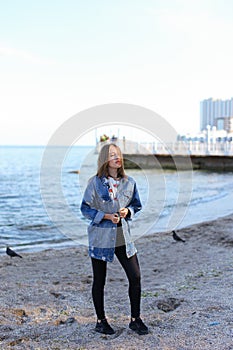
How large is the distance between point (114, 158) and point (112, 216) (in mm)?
532

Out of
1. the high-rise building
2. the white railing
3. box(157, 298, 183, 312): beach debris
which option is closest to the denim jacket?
box(157, 298, 183, 312): beach debris

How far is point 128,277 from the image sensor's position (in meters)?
3.98

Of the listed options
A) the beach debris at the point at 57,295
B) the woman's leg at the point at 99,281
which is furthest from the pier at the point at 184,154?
the woman's leg at the point at 99,281

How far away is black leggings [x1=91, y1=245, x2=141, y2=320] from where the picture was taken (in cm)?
395

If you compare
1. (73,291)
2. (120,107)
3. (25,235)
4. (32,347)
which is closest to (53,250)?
(25,235)

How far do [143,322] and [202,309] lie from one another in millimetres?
690

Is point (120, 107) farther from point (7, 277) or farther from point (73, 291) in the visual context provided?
point (7, 277)

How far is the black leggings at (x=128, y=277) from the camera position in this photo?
12.9ft

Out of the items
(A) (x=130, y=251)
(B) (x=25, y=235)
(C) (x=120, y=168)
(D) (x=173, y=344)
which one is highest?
(C) (x=120, y=168)

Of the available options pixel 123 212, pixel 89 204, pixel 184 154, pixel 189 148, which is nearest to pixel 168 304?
pixel 123 212

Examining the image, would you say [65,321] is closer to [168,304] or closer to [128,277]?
[128,277]

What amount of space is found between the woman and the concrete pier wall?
31.1m

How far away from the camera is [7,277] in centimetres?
688

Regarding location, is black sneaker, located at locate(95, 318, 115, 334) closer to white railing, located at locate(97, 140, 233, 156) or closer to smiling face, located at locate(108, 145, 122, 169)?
smiling face, located at locate(108, 145, 122, 169)
